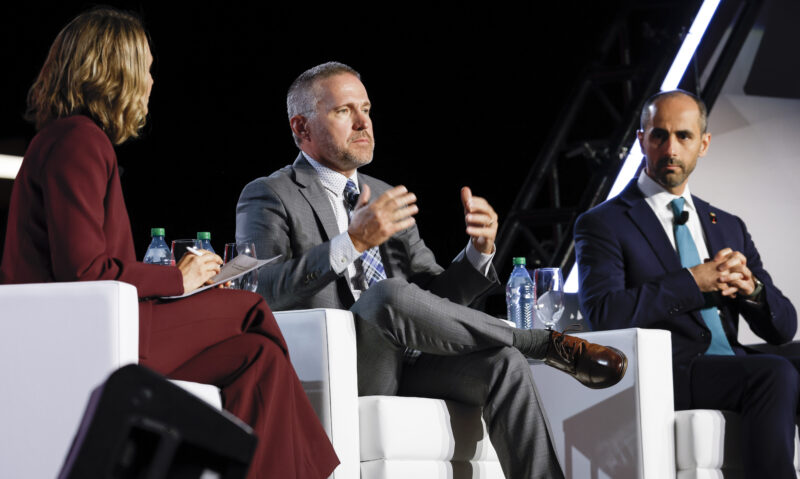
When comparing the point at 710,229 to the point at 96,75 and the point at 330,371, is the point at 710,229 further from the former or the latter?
→ the point at 96,75

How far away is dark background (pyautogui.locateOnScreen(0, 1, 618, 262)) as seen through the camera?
176 inches

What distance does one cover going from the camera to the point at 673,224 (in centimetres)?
298

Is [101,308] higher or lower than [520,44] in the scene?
lower

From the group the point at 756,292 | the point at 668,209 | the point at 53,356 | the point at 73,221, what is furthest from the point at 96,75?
the point at 756,292

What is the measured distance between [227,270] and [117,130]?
0.35 meters

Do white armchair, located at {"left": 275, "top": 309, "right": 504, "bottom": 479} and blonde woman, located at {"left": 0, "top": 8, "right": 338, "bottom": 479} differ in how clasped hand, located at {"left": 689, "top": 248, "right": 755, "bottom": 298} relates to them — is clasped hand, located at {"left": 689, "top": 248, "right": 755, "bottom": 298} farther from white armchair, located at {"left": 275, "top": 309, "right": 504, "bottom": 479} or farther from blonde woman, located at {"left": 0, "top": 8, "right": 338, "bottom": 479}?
blonde woman, located at {"left": 0, "top": 8, "right": 338, "bottom": 479}

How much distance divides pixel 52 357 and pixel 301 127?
145 cm

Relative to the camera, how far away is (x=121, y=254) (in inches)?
70.9

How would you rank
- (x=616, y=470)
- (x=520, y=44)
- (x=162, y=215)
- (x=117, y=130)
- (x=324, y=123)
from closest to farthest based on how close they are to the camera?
(x=117, y=130)
(x=616, y=470)
(x=324, y=123)
(x=162, y=215)
(x=520, y=44)

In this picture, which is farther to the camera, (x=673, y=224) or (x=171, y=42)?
(x=171, y=42)

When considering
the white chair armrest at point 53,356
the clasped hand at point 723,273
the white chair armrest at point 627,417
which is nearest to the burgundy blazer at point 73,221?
the white chair armrest at point 53,356

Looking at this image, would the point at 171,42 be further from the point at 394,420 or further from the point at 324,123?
the point at 394,420

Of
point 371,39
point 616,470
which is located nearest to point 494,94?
point 371,39

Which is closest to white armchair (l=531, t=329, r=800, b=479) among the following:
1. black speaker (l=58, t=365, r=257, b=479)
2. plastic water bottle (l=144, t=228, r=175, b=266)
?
plastic water bottle (l=144, t=228, r=175, b=266)
